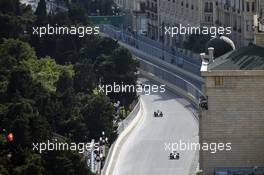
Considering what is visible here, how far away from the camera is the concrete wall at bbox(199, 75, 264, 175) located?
36.7m

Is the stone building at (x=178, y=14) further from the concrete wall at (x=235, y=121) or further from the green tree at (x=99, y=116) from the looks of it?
the concrete wall at (x=235, y=121)

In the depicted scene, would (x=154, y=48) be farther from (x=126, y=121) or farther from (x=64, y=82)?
(x=126, y=121)

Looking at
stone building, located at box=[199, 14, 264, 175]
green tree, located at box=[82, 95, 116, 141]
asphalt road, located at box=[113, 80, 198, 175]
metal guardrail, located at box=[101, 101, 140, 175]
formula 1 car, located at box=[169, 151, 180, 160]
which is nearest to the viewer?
stone building, located at box=[199, 14, 264, 175]

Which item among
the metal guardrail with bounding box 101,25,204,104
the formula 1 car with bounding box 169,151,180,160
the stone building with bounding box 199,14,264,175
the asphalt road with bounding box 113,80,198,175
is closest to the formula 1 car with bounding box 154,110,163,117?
the asphalt road with bounding box 113,80,198,175

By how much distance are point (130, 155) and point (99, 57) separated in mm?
23052

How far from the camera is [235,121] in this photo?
3700 cm

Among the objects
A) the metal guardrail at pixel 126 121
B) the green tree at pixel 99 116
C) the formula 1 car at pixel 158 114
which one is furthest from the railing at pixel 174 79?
the green tree at pixel 99 116

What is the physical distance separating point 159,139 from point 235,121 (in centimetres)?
5975

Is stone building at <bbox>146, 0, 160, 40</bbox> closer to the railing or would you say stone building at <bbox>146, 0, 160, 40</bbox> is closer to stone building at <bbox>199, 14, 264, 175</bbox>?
the railing

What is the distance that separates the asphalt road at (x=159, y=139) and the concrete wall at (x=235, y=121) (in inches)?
1364

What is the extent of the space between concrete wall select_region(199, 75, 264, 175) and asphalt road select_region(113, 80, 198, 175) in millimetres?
34657

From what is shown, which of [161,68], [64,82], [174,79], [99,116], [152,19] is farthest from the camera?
[152,19]

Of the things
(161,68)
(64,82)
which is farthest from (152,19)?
(64,82)

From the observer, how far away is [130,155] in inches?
3489
